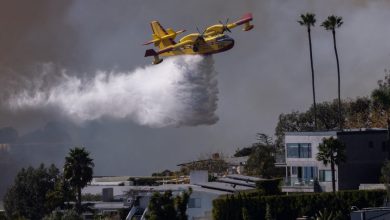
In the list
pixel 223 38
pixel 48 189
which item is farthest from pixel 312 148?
pixel 48 189

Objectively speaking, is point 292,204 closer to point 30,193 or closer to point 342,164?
point 342,164

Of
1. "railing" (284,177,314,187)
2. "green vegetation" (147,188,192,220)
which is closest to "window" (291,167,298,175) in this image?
"railing" (284,177,314,187)

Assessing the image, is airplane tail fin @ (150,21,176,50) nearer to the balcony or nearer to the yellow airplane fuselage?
the yellow airplane fuselage

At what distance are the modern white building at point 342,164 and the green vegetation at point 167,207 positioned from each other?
709 inches

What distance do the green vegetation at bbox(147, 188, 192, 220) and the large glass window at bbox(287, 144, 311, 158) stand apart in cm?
2287

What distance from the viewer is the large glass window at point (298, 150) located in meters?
115

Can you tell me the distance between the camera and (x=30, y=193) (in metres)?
125

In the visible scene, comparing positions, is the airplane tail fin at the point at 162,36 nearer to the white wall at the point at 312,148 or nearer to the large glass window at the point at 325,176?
the white wall at the point at 312,148

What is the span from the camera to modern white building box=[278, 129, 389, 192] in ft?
364

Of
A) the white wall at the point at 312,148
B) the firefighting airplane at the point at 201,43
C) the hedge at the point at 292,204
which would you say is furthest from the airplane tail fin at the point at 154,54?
the hedge at the point at 292,204

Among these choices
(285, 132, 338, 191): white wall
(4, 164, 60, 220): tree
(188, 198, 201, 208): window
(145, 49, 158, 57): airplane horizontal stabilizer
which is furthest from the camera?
(4, 164, 60, 220): tree

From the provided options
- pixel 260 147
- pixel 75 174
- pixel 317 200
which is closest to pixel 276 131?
pixel 260 147

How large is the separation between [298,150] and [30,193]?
29.4 meters

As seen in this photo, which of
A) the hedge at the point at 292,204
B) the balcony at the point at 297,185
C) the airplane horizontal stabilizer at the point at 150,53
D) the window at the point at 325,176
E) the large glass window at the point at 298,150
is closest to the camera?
the hedge at the point at 292,204
